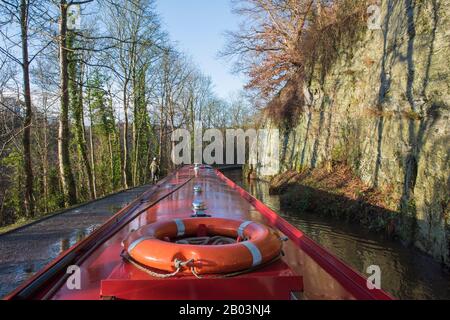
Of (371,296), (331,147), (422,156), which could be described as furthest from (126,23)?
(371,296)

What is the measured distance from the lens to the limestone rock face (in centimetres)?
732

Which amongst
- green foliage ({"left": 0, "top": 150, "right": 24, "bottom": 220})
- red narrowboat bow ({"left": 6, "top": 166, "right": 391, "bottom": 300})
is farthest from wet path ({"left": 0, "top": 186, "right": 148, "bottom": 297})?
green foliage ({"left": 0, "top": 150, "right": 24, "bottom": 220})

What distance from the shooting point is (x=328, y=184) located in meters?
13.0

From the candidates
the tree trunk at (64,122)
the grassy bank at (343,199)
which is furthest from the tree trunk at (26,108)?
the grassy bank at (343,199)

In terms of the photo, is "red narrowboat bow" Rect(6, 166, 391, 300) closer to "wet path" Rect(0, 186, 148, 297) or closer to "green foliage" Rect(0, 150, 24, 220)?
"wet path" Rect(0, 186, 148, 297)

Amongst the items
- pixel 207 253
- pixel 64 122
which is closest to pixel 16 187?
pixel 64 122

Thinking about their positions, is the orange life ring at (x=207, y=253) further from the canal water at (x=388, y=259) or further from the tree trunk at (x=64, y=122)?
the tree trunk at (x=64, y=122)

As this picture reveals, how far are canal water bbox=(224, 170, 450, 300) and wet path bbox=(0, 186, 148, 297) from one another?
465 centimetres

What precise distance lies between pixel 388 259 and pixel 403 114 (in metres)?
3.95

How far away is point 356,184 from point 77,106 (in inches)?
568

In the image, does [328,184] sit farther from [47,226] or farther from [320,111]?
[47,226]

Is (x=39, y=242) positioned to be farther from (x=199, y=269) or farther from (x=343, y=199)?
(x=343, y=199)

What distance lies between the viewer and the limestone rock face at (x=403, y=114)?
7316 millimetres

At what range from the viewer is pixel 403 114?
9.20 meters
